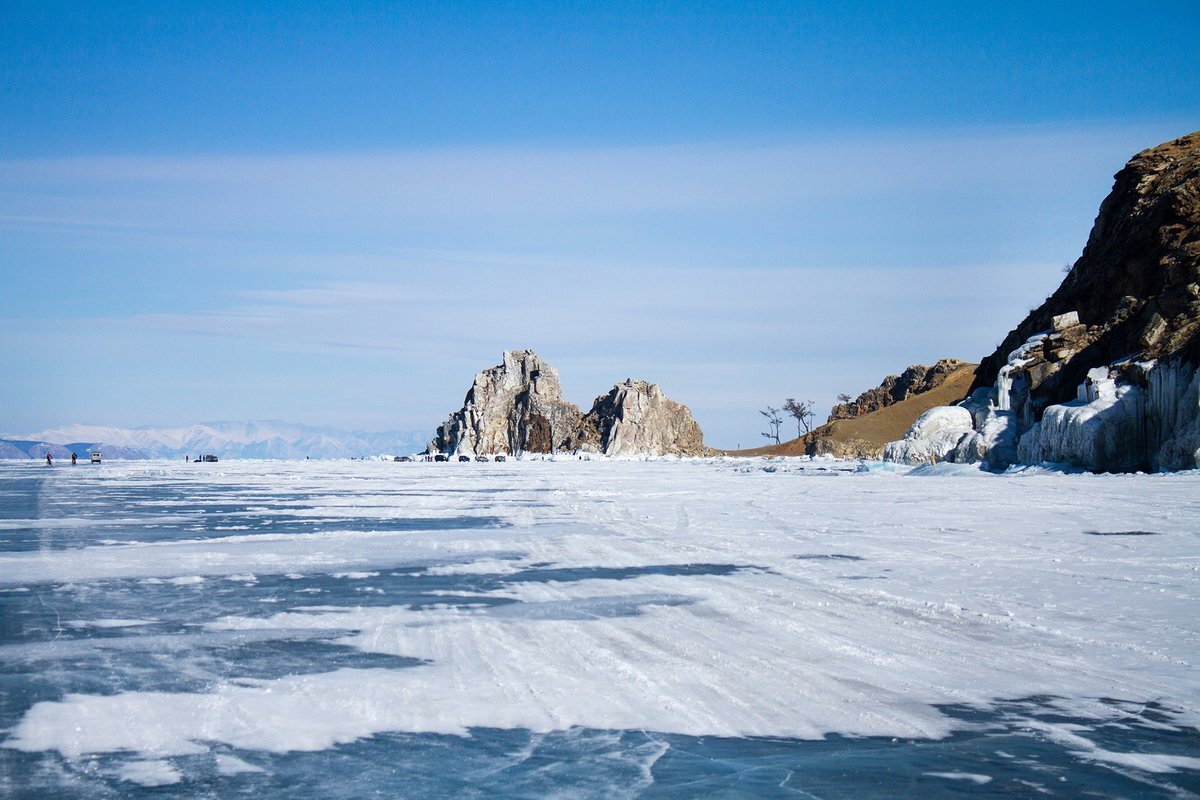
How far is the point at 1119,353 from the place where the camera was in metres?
40.2

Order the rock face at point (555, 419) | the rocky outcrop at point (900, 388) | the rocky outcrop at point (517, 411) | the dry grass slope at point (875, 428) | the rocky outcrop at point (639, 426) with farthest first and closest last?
the rocky outcrop at point (517, 411) < the rock face at point (555, 419) < the rocky outcrop at point (639, 426) < the rocky outcrop at point (900, 388) < the dry grass slope at point (875, 428)

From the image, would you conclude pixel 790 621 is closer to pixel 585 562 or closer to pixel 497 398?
pixel 585 562

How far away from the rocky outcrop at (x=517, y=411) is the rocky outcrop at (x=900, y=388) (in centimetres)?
3723

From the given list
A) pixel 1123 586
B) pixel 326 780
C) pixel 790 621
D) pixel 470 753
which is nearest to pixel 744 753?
pixel 470 753

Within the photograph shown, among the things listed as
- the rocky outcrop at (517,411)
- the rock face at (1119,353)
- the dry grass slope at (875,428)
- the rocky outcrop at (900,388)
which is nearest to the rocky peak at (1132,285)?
the rock face at (1119,353)

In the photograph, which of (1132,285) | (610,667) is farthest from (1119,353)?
(610,667)

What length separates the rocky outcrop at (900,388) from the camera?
11256 centimetres

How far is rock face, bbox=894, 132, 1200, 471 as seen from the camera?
32875 mm

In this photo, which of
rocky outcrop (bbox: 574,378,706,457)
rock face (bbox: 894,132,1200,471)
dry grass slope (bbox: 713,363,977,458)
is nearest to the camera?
rock face (bbox: 894,132,1200,471)

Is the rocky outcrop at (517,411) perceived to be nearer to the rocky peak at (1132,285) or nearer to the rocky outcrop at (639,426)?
the rocky outcrop at (639,426)

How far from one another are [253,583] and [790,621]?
19.8 ft

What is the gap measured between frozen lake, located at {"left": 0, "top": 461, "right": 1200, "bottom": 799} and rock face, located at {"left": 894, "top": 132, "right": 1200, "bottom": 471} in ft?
66.3

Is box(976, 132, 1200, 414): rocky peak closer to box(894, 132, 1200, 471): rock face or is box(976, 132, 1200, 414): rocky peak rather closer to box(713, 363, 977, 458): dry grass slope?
box(894, 132, 1200, 471): rock face

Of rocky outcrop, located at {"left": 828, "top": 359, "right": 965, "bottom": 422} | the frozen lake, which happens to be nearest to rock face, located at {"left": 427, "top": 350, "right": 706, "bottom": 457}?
rocky outcrop, located at {"left": 828, "top": 359, "right": 965, "bottom": 422}
